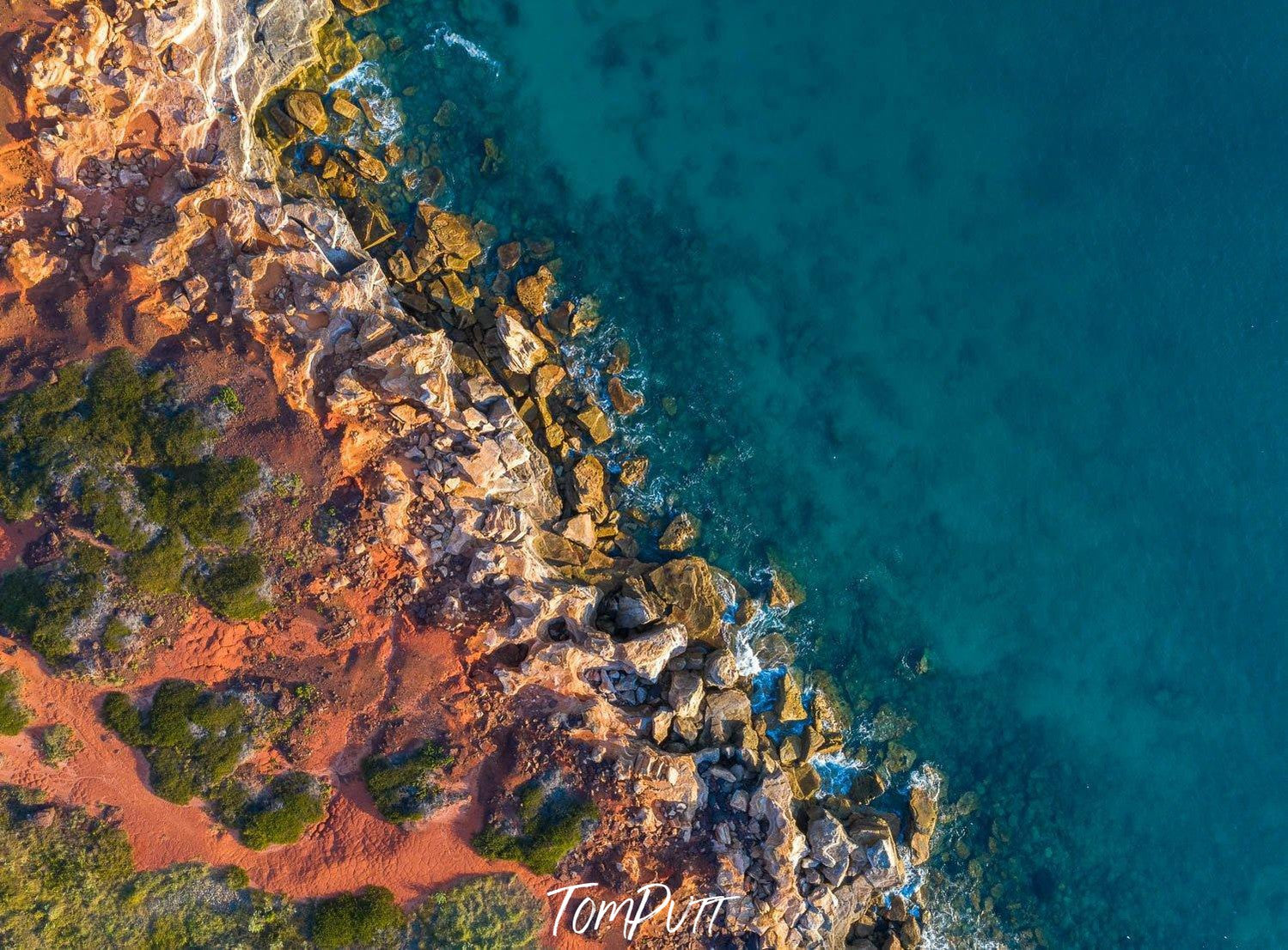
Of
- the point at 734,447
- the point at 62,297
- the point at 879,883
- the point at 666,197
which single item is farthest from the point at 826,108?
the point at 879,883

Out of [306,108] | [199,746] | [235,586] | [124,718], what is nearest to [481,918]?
[199,746]

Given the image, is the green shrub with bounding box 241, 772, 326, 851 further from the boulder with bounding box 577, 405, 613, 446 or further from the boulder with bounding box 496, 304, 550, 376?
the boulder with bounding box 496, 304, 550, 376

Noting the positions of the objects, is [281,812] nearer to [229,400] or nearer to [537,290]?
[229,400]

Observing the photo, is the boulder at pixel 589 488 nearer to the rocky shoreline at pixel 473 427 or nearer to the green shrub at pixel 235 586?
the rocky shoreline at pixel 473 427

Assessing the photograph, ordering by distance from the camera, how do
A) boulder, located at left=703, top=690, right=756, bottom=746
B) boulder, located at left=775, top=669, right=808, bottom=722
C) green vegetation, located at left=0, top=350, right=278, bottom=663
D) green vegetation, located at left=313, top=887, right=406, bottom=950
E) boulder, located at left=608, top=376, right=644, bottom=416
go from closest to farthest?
green vegetation, located at left=0, top=350, right=278, bottom=663 < green vegetation, located at left=313, top=887, right=406, bottom=950 < boulder, located at left=703, top=690, right=756, bottom=746 < boulder, located at left=608, top=376, right=644, bottom=416 < boulder, located at left=775, top=669, right=808, bottom=722

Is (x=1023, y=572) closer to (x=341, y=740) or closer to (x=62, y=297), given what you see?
(x=341, y=740)

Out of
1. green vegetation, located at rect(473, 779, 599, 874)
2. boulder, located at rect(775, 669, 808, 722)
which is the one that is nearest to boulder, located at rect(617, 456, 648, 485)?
boulder, located at rect(775, 669, 808, 722)
